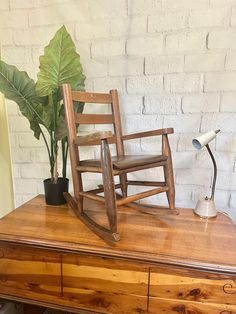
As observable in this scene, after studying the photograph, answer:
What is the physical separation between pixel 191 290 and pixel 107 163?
1.66ft

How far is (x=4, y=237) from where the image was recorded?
94 cm

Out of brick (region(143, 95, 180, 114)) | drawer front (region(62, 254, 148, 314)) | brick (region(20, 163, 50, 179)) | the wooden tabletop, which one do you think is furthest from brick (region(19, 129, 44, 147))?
drawer front (region(62, 254, 148, 314))

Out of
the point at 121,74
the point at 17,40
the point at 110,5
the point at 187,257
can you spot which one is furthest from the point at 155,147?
the point at 17,40

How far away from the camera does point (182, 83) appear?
127 centimetres

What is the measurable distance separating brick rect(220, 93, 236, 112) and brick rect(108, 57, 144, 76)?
17.6 inches

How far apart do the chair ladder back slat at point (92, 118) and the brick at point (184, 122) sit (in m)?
0.32

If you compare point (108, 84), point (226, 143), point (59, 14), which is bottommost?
point (226, 143)

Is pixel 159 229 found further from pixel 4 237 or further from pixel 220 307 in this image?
pixel 4 237

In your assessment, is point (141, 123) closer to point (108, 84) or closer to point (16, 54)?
point (108, 84)

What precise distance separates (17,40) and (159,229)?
4.27ft

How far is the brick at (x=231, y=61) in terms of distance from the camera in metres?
1.20

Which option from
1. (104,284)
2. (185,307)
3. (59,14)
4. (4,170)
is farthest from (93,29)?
(185,307)

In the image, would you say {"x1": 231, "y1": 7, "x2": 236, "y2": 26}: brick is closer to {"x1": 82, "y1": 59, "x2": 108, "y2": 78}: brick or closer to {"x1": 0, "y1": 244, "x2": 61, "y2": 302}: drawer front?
{"x1": 82, "y1": 59, "x2": 108, "y2": 78}: brick

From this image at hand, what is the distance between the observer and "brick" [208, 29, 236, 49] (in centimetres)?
118
